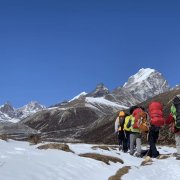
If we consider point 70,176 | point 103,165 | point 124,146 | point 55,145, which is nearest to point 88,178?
point 70,176

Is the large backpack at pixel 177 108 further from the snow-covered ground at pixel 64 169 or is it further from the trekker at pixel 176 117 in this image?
the snow-covered ground at pixel 64 169

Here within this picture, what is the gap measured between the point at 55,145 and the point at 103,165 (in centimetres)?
574

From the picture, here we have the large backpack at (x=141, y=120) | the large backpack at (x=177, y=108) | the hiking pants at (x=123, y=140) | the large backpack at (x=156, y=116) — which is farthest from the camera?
the hiking pants at (x=123, y=140)

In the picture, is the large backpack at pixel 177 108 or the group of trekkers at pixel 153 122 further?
the group of trekkers at pixel 153 122

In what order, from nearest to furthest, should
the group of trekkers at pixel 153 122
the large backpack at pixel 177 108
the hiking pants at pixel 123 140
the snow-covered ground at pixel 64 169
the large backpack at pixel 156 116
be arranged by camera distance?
the snow-covered ground at pixel 64 169
the large backpack at pixel 177 108
the group of trekkers at pixel 153 122
the large backpack at pixel 156 116
the hiking pants at pixel 123 140

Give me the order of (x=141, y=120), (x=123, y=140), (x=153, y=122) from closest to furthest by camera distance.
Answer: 1. (x=153, y=122)
2. (x=141, y=120)
3. (x=123, y=140)

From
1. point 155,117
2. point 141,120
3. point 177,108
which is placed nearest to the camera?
point 177,108

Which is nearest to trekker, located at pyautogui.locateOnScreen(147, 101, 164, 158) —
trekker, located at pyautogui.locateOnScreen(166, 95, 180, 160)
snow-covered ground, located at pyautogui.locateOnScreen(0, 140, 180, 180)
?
trekker, located at pyautogui.locateOnScreen(166, 95, 180, 160)

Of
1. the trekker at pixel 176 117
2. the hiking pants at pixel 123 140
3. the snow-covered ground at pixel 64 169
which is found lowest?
the snow-covered ground at pixel 64 169

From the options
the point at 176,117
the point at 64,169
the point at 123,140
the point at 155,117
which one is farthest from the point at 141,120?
the point at 64,169

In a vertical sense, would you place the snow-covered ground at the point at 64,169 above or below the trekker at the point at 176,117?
below

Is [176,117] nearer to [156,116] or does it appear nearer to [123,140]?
[156,116]

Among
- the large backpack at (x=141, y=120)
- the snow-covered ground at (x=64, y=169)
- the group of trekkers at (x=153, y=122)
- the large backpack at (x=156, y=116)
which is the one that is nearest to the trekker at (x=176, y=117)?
the group of trekkers at (x=153, y=122)

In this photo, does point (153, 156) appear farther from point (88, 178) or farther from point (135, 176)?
point (88, 178)
